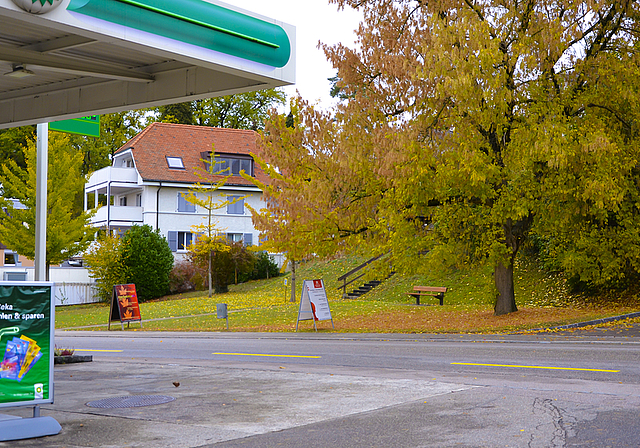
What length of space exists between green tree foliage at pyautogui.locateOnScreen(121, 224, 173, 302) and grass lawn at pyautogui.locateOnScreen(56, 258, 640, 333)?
2.25 metres

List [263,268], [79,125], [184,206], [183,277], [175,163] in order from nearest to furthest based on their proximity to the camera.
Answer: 1. [79,125]
2. [183,277]
3. [263,268]
4. [184,206]
5. [175,163]

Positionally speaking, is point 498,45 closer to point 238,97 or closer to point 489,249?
point 489,249

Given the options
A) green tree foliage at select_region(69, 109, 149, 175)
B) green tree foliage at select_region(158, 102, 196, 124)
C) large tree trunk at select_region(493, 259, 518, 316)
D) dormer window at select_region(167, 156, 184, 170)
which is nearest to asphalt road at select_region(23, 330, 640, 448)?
large tree trunk at select_region(493, 259, 518, 316)

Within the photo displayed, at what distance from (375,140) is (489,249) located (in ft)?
15.0

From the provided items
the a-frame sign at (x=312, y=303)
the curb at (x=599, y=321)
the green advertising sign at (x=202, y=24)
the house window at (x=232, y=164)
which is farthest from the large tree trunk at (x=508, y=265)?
the house window at (x=232, y=164)

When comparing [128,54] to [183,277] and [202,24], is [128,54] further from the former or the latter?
[183,277]

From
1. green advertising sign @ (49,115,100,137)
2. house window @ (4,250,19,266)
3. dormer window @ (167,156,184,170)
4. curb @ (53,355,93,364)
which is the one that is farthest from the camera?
house window @ (4,250,19,266)

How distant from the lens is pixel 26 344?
739 cm

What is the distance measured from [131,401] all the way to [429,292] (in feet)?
77.9

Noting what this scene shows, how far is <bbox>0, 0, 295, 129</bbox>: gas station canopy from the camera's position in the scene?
898 centimetres

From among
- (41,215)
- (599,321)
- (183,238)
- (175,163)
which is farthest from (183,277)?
(41,215)

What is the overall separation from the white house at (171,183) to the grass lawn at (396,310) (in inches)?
408

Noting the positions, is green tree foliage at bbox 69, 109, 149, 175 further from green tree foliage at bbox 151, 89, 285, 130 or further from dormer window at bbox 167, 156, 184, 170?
dormer window at bbox 167, 156, 184, 170

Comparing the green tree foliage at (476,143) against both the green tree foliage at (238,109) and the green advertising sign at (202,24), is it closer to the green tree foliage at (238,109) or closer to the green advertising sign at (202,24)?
the green advertising sign at (202,24)
